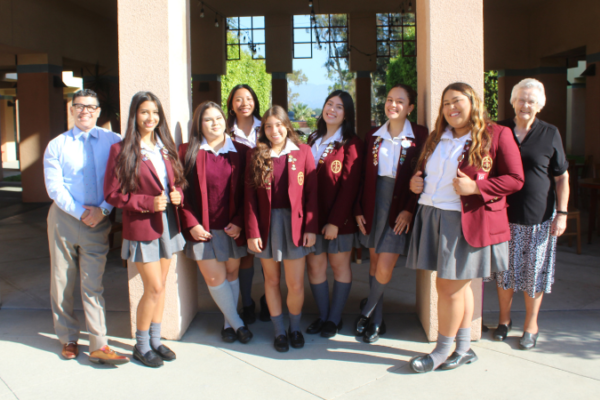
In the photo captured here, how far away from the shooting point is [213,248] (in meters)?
3.21

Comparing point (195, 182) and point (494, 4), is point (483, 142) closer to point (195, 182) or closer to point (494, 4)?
point (195, 182)

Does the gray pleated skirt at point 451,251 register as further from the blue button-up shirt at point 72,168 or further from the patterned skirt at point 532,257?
the blue button-up shirt at point 72,168

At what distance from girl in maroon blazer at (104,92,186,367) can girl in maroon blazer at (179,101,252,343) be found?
0.38 ft

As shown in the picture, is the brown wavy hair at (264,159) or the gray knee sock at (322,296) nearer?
the brown wavy hair at (264,159)

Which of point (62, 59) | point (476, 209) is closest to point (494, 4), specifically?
point (62, 59)

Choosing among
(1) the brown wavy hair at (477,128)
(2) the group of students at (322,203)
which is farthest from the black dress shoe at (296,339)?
(1) the brown wavy hair at (477,128)

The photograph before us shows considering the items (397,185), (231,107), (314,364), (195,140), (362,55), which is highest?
(362,55)

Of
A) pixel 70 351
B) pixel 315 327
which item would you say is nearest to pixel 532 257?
pixel 315 327

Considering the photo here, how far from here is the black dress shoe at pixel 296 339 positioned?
3188 millimetres

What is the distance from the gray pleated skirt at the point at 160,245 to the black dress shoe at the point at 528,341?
229 centimetres

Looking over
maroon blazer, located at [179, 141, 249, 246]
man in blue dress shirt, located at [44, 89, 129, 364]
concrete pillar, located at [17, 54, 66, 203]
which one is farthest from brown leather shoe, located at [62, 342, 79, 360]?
concrete pillar, located at [17, 54, 66, 203]

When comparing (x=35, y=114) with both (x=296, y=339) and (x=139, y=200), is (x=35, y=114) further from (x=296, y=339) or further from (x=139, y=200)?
(x=296, y=339)

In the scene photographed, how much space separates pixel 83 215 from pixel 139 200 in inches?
15.0

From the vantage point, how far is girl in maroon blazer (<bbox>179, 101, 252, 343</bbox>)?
311cm
